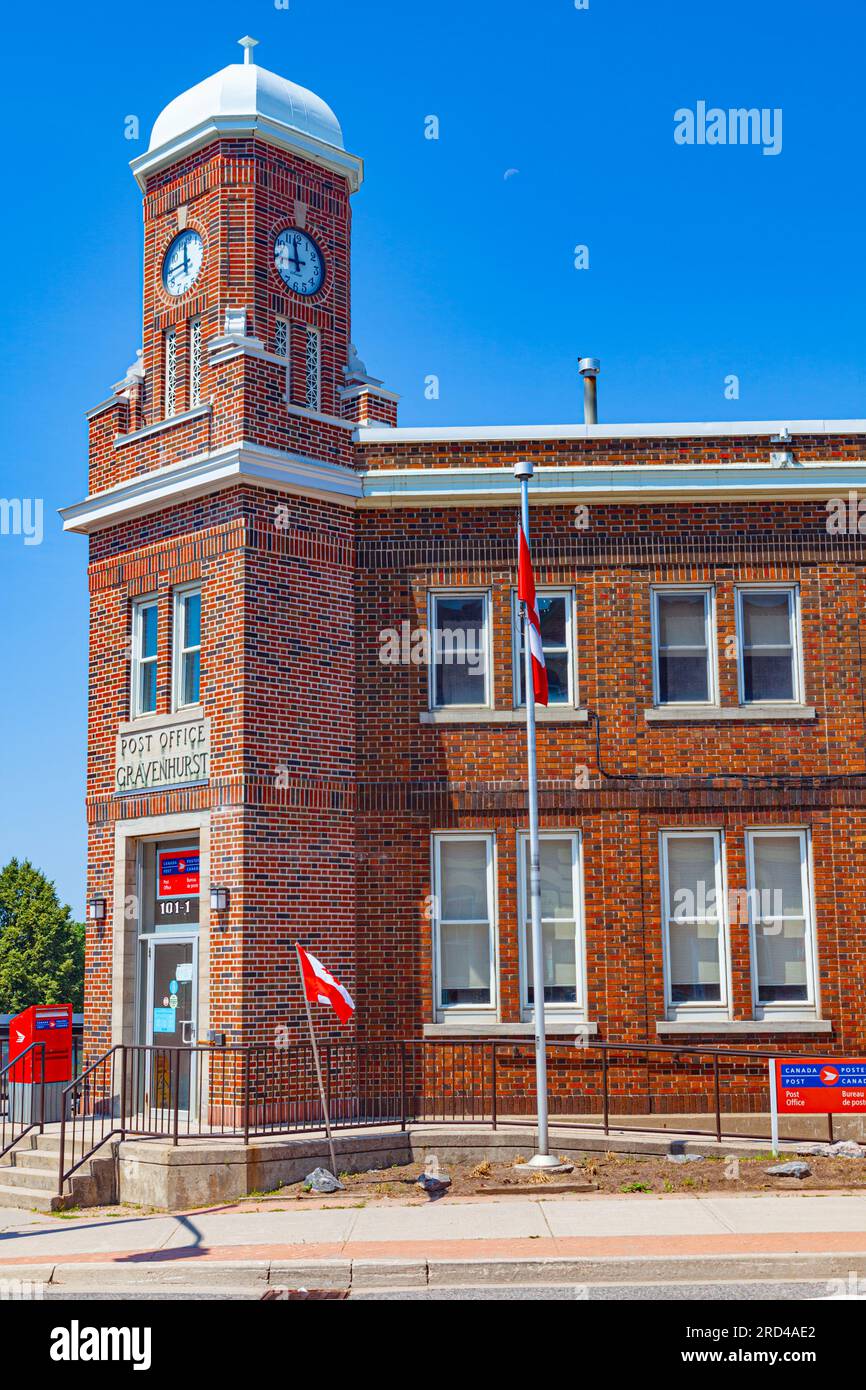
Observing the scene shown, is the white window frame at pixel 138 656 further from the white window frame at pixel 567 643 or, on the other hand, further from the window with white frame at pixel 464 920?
the white window frame at pixel 567 643

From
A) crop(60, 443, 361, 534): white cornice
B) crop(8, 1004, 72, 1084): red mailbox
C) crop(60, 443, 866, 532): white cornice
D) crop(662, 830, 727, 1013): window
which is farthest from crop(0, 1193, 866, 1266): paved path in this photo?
crop(60, 443, 866, 532): white cornice

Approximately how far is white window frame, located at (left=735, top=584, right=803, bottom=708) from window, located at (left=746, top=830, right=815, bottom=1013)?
171cm

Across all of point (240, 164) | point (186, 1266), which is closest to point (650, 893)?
point (186, 1266)

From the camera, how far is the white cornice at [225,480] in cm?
1841

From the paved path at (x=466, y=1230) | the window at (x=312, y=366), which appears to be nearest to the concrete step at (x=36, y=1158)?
the paved path at (x=466, y=1230)

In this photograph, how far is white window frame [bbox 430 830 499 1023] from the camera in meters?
18.8

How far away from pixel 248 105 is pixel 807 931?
507 inches

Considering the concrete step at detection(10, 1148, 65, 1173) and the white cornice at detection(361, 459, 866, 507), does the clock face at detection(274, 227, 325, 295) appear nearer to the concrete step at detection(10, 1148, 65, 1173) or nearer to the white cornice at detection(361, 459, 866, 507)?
the white cornice at detection(361, 459, 866, 507)

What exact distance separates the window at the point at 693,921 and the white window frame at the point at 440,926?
2155mm

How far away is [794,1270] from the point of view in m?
10.6

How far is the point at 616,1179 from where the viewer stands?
15039 millimetres

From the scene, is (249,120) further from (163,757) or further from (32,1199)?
(32,1199)

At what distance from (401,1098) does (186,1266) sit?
6.50 meters
